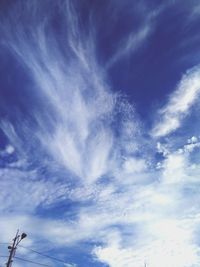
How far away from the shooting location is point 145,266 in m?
62.7

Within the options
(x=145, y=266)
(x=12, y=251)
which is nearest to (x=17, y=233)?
(x=12, y=251)

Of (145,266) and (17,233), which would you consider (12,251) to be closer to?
(17,233)

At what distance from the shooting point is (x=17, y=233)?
3588 cm

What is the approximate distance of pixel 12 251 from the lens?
3497 centimetres

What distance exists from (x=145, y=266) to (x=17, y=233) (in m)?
33.8

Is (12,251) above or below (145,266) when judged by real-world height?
below

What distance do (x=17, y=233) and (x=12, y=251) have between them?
5.75 feet

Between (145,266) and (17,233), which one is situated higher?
(145,266)

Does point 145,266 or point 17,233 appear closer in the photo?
point 17,233

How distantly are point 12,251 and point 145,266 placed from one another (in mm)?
34124

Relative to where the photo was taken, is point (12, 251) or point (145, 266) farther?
point (145, 266)
